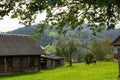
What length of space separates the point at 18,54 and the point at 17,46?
2.83 metres

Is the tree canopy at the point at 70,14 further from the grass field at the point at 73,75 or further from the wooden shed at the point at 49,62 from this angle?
the wooden shed at the point at 49,62

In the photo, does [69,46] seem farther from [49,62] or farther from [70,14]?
[70,14]

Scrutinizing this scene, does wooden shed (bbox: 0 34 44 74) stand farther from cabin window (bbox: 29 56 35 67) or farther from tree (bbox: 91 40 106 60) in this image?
tree (bbox: 91 40 106 60)

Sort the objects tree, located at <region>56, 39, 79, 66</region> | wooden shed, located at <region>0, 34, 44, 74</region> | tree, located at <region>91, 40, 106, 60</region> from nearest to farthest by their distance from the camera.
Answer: wooden shed, located at <region>0, 34, 44, 74</region> < tree, located at <region>56, 39, 79, 66</region> < tree, located at <region>91, 40, 106, 60</region>

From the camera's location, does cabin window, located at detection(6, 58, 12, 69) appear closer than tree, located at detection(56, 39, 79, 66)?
Yes

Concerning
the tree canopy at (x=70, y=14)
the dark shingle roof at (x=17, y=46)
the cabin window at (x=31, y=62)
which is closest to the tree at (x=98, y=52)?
the dark shingle roof at (x=17, y=46)

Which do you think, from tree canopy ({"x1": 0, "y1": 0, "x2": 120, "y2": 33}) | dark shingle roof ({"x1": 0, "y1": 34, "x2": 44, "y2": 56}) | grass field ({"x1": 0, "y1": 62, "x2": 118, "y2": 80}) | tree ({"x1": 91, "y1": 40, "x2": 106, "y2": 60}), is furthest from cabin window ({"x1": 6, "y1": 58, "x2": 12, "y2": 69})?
tree ({"x1": 91, "y1": 40, "x2": 106, "y2": 60})

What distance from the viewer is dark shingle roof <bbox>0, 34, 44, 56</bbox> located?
4847cm

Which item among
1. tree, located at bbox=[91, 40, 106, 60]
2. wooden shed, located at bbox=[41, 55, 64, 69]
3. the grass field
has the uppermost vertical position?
tree, located at bbox=[91, 40, 106, 60]

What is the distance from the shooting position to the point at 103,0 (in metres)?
10.0

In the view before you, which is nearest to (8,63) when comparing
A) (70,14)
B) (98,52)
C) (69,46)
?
(69,46)

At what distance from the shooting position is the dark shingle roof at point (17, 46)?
48.5m

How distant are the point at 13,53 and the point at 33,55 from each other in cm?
580

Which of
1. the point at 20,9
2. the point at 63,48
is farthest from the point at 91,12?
the point at 63,48
